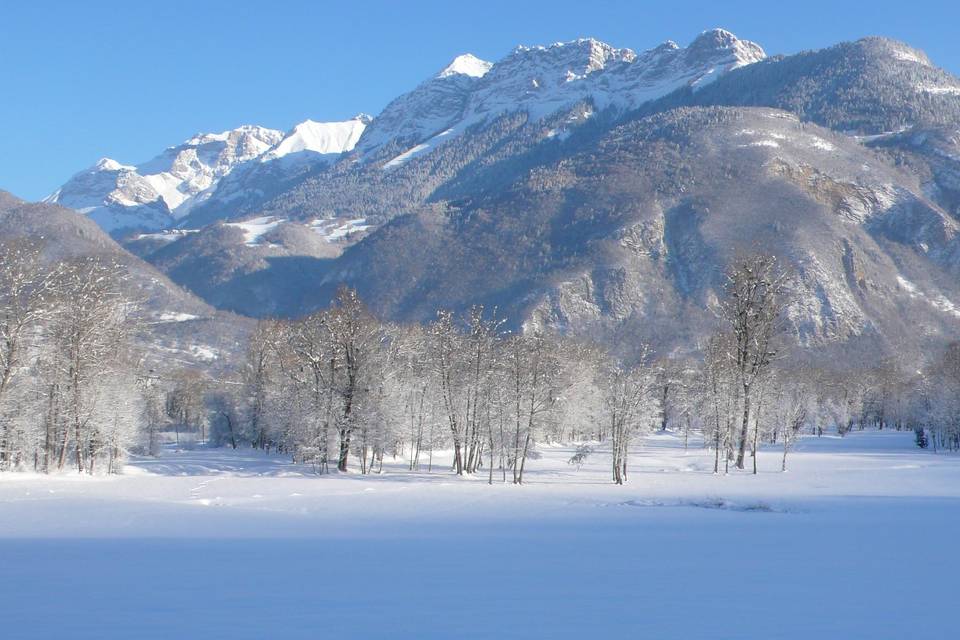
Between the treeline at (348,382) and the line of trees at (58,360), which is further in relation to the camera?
the treeline at (348,382)

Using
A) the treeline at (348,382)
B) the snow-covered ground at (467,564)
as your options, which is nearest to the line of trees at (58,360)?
the treeline at (348,382)

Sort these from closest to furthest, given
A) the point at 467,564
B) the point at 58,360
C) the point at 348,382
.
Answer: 1. the point at 467,564
2. the point at 58,360
3. the point at 348,382

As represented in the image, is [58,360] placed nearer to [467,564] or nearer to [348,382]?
[348,382]

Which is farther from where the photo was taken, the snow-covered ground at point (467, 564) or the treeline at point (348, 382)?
the treeline at point (348, 382)

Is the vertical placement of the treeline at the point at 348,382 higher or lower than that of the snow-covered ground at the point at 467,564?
higher

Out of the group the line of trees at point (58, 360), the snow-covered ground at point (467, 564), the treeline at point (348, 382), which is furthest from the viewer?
the treeline at point (348, 382)

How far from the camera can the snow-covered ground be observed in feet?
42.3

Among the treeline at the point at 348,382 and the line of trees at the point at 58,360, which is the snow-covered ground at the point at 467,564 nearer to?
the line of trees at the point at 58,360

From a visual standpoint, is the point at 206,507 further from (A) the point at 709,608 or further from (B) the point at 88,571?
(A) the point at 709,608

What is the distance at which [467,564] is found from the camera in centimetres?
1783

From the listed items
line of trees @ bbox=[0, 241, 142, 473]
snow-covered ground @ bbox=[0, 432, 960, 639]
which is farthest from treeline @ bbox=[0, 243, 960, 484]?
snow-covered ground @ bbox=[0, 432, 960, 639]

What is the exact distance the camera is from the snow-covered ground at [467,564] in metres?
12.9

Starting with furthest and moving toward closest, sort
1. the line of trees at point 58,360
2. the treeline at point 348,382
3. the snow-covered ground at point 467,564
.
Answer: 1. the treeline at point 348,382
2. the line of trees at point 58,360
3. the snow-covered ground at point 467,564

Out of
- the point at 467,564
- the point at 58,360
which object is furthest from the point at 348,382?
the point at 467,564
